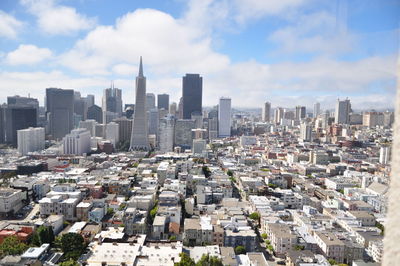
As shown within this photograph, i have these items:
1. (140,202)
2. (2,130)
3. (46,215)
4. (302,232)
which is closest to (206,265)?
(302,232)

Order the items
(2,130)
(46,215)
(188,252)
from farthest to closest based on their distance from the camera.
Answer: (2,130), (46,215), (188,252)

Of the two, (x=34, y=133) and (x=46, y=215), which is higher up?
(x=34, y=133)

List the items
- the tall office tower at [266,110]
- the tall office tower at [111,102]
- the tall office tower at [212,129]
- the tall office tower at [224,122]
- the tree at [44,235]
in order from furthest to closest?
the tall office tower at [266,110], the tall office tower at [111,102], the tall office tower at [224,122], the tall office tower at [212,129], the tree at [44,235]

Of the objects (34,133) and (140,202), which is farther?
(34,133)

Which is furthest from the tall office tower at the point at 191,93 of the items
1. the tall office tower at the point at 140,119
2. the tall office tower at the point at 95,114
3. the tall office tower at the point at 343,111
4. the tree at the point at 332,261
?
the tree at the point at 332,261

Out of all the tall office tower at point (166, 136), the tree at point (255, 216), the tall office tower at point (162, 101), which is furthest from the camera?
the tall office tower at point (162, 101)

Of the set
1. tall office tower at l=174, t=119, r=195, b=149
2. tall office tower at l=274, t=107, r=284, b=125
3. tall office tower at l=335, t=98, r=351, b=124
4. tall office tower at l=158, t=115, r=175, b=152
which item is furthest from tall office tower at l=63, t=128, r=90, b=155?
tall office tower at l=274, t=107, r=284, b=125

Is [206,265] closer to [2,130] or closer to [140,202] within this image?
[140,202]

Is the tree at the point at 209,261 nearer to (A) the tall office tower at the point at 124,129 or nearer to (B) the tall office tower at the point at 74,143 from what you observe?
(B) the tall office tower at the point at 74,143
